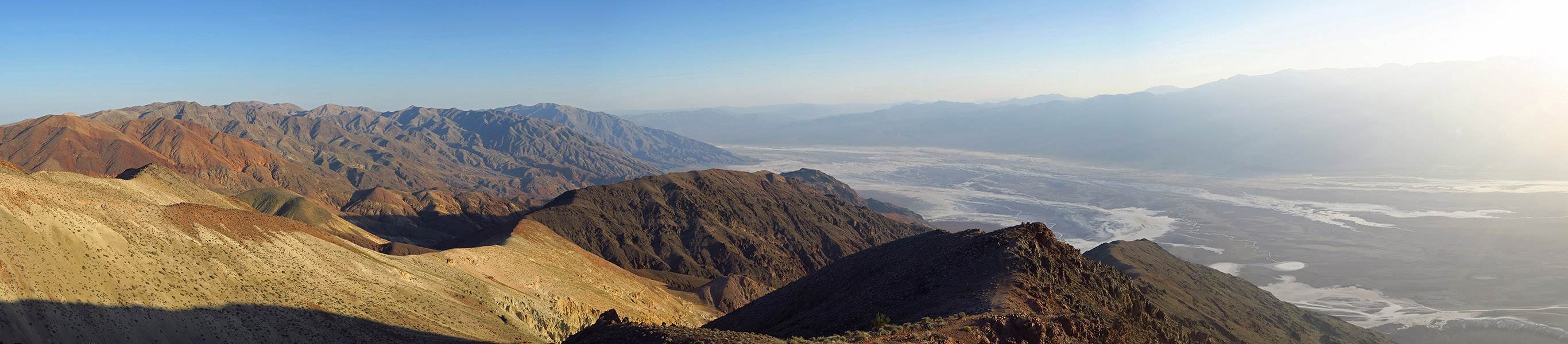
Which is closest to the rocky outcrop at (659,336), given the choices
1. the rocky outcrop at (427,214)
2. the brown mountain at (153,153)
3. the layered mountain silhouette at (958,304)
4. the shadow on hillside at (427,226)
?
the layered mountain silhouette at (958,304)

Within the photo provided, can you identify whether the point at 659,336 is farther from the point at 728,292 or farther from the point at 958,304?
the point at 728,292

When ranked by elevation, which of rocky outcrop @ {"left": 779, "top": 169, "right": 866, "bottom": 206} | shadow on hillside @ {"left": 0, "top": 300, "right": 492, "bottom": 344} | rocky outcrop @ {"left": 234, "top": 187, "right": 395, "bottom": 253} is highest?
shadow on hillside @ {"left": 0, "top": 300, "right": 492, "bottom": 344}

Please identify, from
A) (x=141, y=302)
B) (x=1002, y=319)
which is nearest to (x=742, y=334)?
(x=1002, y=319)

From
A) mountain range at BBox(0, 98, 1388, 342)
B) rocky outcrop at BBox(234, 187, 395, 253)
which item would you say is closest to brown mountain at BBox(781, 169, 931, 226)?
mountain range at BBox(0, 98, 1388, 342)

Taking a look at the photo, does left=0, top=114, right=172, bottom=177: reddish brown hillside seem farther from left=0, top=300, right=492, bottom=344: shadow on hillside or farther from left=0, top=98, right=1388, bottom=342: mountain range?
left=0, top=300, right=492, bottom=344: shadow on hillside

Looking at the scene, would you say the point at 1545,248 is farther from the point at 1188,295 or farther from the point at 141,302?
the point at 141,302

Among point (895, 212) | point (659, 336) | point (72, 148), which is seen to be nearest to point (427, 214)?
point (72, 148)

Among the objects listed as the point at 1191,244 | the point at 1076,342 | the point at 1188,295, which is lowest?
the point at 1191,244
